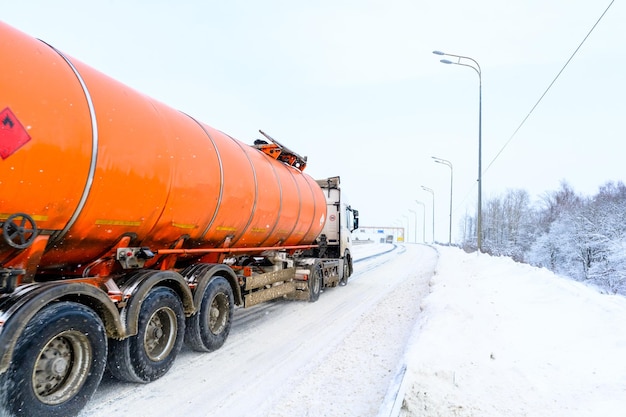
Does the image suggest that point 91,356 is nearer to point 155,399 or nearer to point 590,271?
point 155,399

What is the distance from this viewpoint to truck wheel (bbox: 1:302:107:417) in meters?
3.04

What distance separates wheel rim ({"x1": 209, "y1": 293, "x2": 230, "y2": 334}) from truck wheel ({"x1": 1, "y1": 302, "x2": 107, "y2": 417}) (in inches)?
89.5

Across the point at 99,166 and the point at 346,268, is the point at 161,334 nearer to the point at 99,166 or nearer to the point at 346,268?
the point at 99,166

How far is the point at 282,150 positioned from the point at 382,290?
5.98 m

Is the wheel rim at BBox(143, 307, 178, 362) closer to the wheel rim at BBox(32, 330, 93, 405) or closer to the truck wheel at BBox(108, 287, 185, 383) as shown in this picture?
the truck wheel at BBox(108, 287, 185, 383)

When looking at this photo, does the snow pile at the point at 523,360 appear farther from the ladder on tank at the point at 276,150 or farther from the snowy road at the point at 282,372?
the ladder on tank at the point at 276,150

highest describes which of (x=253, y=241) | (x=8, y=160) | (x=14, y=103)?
(x=14, y=103)

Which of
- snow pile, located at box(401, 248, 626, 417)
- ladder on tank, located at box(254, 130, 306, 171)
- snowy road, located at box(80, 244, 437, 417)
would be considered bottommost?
Result: snowy road, located at box(80, 244, 437, 417)

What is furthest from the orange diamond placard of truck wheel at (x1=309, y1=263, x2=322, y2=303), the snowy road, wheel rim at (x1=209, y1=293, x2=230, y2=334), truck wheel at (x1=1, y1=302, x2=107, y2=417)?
truck wheel at (x1=309, y1=263, x2=322, y2=303)

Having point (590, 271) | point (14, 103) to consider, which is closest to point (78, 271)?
point (14, 103)

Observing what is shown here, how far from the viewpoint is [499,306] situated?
24.9 feet

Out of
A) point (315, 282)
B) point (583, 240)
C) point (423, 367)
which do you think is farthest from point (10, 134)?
point (583, 240)

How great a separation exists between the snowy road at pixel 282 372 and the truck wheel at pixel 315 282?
1.35m

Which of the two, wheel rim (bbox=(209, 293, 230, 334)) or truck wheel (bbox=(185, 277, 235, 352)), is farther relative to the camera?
wheel rim (bbox=(209, 293, 230, 334))
